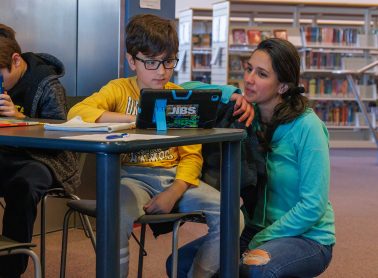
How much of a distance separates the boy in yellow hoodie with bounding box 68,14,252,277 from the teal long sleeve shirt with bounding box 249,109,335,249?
15 centimetres

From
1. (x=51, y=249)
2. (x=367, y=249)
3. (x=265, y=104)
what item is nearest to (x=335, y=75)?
(x=367, y=249)

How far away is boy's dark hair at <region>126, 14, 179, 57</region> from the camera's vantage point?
1.83 meters

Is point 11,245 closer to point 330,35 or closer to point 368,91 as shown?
point 330,35

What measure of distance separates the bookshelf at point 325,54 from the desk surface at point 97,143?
22.9 ft

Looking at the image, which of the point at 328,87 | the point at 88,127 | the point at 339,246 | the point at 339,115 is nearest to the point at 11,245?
the point at 88,127

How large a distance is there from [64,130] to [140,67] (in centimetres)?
53

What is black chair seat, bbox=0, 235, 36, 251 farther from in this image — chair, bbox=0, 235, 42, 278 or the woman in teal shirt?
the woman in teal shirt

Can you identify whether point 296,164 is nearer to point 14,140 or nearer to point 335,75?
point 14,140

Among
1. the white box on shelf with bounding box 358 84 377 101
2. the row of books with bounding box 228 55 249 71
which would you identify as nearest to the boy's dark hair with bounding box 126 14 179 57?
the row of books with bounding box 228 55 249 71

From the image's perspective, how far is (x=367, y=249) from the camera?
3.19 meters

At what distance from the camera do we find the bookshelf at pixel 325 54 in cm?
845

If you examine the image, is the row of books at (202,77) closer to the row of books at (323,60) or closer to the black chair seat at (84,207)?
the row of books at (323,60)

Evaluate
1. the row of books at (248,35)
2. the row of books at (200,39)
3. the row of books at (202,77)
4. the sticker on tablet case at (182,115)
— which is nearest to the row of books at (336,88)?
the row of books at (248,35)

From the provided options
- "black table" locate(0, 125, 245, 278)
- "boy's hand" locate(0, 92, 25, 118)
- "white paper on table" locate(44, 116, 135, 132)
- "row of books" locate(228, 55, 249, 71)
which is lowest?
"black table" locate(0, 125, 245, 278)
